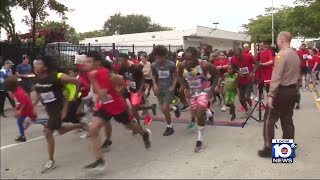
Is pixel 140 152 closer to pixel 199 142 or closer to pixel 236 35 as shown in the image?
pixel 199 142

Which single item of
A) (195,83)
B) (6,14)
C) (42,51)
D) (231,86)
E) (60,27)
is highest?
(60,27)

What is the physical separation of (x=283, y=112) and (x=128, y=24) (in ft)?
284

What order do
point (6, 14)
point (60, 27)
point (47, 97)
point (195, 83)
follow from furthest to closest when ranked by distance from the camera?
point (60, 27), point (6, 14), point (195, 83), point (47, 97)

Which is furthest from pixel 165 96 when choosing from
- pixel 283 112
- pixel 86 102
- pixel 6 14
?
pixel 6 14

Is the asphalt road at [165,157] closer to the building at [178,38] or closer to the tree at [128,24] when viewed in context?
the building at [178,38]

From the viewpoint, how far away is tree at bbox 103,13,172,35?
9188cm

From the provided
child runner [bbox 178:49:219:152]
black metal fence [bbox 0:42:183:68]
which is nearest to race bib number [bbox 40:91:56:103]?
child runner [bbox 178:49:219:152]

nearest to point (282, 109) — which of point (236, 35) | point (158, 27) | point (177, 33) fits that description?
point (177, 33)

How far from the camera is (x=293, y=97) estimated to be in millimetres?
6758

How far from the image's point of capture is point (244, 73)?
10.9 m

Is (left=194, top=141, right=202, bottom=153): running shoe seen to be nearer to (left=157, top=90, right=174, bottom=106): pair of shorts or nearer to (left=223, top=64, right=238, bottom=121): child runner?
(left=157, top=90, right=174, bottom=106): pair of shorts

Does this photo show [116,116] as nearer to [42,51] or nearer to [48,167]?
[48,167]

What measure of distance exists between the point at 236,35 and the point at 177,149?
56378 millimetres

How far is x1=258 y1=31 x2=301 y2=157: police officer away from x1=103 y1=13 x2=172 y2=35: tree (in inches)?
3352
